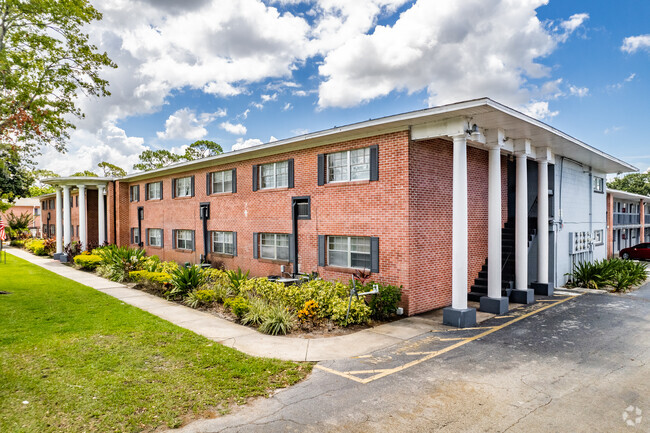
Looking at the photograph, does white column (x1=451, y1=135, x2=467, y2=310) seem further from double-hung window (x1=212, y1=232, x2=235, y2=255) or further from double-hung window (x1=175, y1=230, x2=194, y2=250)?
double-hung window (x1=175, y1=230, x2=194, y2=250)

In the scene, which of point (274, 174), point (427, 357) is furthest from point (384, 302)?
point (274, 174)

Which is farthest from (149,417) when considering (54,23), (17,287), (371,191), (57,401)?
(54,23)

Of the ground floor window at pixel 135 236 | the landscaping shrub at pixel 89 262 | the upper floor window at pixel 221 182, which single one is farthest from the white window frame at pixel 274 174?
the ground floor window at pixel 135 236

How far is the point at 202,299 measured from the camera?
42.1 feet

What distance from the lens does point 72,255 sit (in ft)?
84.9

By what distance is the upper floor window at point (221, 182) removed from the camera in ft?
60.1

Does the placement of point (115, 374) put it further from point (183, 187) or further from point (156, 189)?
point (156, 189)

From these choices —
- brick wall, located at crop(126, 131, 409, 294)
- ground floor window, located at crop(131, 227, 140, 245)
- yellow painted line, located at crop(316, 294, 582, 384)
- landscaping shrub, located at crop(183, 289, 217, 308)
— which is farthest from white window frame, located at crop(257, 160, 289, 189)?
ground floor window, located at crop(131, 227, 140, 245)

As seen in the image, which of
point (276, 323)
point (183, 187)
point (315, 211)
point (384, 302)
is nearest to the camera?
point (276, 323)

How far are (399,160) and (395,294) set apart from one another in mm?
3808

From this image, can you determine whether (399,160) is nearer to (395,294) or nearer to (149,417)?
A: (395,294)

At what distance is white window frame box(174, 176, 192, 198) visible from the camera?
21.1 m

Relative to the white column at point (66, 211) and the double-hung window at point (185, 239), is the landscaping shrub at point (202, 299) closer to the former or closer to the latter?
the double-hung window at point (185, 239)

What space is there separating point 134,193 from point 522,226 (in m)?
24.0
